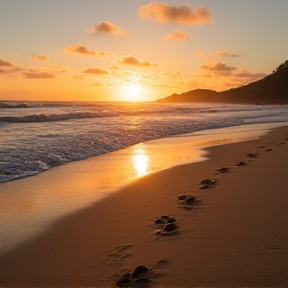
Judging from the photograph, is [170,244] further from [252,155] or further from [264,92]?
[264,92]

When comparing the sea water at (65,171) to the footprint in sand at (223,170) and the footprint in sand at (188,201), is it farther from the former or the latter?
the footprint in sand at (223,170)

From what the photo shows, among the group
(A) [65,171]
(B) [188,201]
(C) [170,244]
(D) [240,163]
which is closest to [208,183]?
(B) [188,201]

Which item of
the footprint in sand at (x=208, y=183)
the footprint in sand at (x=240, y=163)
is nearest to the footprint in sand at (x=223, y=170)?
the footprint in sand at (x=240, y=163)

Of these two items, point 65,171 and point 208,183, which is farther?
point 65,171

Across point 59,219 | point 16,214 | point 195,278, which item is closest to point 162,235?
point 195,278

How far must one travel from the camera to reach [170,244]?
4.04 m

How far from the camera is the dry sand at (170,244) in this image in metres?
3.36

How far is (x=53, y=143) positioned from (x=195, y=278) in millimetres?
10201

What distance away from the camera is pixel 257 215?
15.6ft

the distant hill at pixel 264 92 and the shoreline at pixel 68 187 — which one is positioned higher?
the distant hill at pixel 264 92

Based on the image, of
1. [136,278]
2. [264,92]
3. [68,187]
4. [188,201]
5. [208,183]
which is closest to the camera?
[136,278]

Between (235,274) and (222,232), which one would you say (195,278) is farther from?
(222,232)

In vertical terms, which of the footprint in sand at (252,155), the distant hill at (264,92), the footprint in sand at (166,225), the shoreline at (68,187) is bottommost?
the shoreline at (68,187)

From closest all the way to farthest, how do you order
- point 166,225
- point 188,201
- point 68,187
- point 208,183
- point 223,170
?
point 166,225
point 188,201
point 208,183
point 68,187
point 223,170
